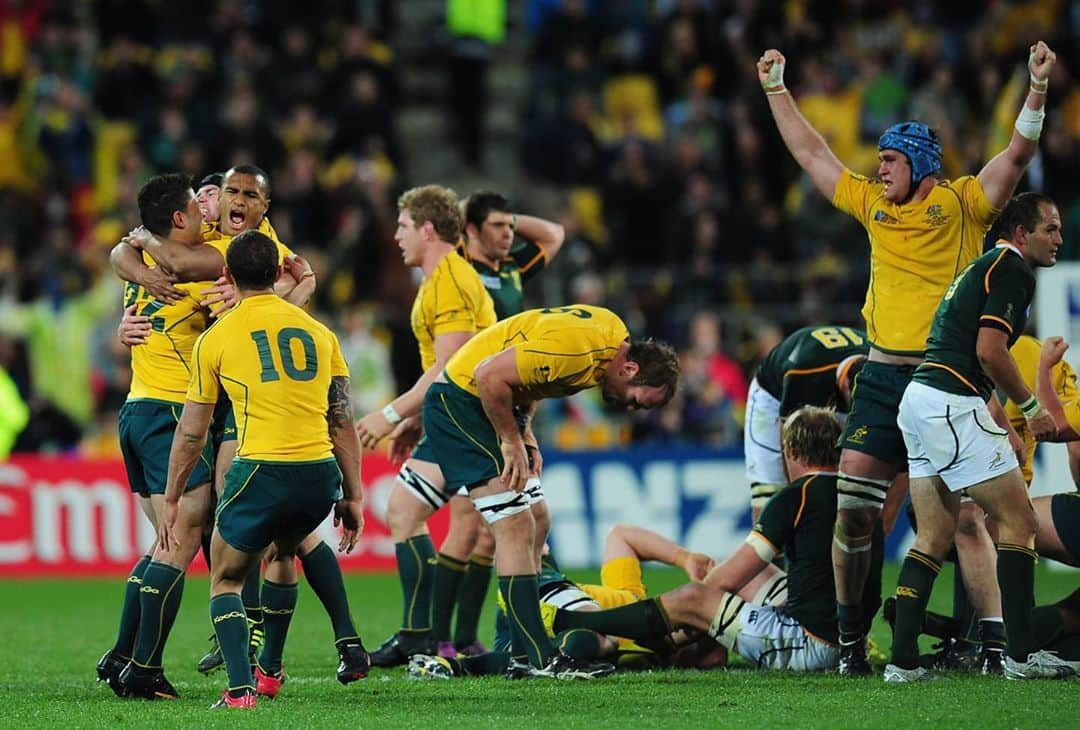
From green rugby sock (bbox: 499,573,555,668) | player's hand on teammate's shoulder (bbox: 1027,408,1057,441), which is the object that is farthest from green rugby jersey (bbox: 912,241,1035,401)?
green rugby sock (bbox: 499,573,555,668)

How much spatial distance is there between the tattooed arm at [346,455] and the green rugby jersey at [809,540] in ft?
6.89

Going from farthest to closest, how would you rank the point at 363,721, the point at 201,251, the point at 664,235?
the point at 664,235 → the point at 201,251 → the point at 363,721

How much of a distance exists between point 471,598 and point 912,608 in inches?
101

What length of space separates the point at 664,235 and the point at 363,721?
1155 centimetres

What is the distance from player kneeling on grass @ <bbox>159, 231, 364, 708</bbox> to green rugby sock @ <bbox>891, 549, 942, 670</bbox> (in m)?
2.63

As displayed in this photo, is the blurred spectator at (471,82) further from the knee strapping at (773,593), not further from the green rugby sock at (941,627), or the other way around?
the green rugby sock at (941,627)

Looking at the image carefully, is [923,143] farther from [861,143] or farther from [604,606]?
[861,143]

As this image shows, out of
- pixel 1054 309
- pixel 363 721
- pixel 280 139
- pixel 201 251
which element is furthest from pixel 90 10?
pixel 363 721

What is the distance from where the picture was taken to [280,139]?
1923 centimetres

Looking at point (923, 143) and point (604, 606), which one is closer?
point (923, 143)

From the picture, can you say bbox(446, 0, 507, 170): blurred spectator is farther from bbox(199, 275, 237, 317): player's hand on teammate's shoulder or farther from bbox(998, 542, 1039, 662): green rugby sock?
bbox(998, 542, 1039, 662): green rugby sock

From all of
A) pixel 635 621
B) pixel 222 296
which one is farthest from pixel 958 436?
pixel 222 296

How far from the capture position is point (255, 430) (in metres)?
7.38

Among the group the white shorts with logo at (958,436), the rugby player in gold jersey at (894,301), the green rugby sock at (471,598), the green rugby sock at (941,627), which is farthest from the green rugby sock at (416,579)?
the white shorts with logo at (958,436)
